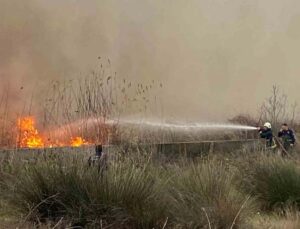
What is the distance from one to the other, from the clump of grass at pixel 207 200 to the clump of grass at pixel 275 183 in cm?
86

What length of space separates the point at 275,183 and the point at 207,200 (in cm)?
192

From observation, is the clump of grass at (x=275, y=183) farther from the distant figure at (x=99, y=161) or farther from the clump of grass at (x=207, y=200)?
the distant figure at (x=99, y=161)

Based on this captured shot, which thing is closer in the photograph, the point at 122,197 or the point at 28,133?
the point at 122,197

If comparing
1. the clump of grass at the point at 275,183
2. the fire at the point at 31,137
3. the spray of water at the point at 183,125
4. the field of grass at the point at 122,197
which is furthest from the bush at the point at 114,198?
the spray of water at the point at 183,125

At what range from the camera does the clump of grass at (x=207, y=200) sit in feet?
17.9

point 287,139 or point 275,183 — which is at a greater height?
point 287,139

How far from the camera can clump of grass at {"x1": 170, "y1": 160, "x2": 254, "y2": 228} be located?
214 inches

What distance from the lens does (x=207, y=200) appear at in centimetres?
577

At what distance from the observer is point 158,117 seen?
14.8 metres

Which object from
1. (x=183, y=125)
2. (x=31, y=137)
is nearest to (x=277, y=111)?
(x=183, y=125)

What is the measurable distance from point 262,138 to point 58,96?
212 inches

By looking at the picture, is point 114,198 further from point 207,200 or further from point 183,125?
point 183,125

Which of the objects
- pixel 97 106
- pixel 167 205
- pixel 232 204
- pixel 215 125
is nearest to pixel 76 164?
pixel 167 205

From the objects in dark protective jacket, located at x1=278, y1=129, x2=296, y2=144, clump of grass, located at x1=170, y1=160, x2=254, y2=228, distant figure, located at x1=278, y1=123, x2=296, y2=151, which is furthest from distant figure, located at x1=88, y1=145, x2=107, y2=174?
dark protective jacket, located at x1=278, y1=129, x2=296, y2=144
